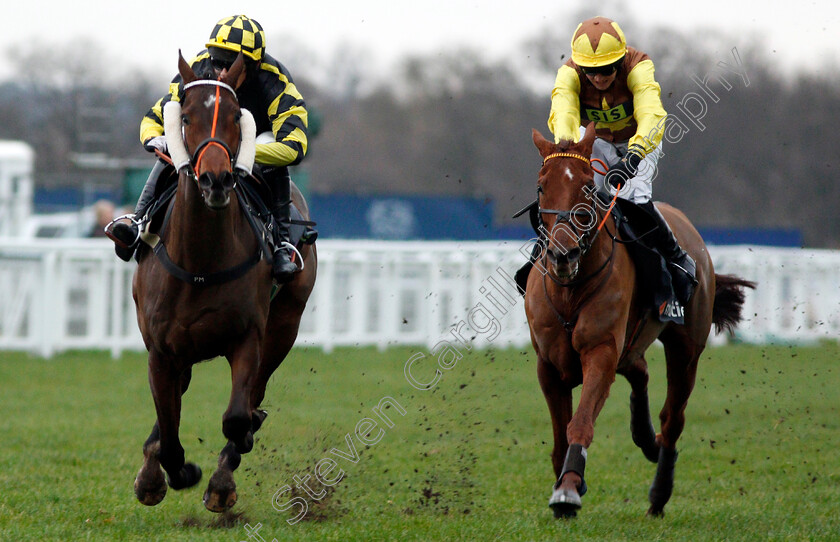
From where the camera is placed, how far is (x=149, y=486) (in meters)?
5.14

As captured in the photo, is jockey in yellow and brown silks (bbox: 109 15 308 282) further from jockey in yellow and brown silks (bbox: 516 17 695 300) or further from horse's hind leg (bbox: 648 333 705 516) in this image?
horse's hind leg (bbox: 648 333 705 516)

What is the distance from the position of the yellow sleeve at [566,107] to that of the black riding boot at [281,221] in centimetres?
149

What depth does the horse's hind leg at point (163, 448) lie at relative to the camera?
500 centimetres

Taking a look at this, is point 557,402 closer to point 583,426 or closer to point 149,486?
point 583,426

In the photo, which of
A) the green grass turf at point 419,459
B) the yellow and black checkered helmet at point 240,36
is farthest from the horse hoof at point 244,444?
the yellow and black checkered helmet at point 240,36

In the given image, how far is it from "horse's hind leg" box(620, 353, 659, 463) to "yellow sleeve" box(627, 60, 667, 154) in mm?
1419

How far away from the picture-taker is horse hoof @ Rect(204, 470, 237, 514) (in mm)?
5004

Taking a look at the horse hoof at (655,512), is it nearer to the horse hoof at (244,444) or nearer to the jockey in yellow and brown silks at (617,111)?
the jockey in yellow and brown silks at (617,111)

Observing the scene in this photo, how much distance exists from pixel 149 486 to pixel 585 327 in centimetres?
228

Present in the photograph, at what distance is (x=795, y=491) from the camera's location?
20.8ft

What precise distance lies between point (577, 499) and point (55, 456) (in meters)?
3.95

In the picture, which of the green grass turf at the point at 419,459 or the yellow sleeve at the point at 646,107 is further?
the yellow sleeve at the point at 646,107

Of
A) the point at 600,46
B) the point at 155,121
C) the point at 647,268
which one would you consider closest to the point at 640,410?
the point at 647,268

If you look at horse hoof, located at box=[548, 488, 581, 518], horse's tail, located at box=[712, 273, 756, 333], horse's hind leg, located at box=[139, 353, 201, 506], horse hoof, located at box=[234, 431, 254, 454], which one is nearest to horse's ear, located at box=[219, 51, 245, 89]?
horse's hind leg, located at box=[139, 353, 201, 506]
